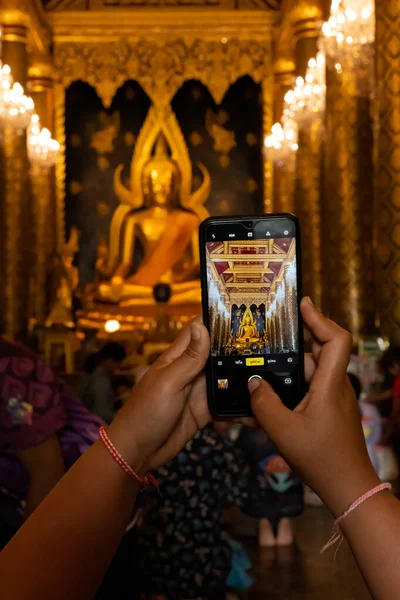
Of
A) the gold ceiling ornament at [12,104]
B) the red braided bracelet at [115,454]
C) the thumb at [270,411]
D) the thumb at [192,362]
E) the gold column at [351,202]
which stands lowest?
the red braided bracelet at [115,454]

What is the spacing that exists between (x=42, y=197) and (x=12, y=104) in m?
3.31

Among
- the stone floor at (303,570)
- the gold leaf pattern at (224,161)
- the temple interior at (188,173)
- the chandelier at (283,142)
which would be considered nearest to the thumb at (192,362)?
the stone floor at (303,570)

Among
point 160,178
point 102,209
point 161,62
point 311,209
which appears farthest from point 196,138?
point 311,209

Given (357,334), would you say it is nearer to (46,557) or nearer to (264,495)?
(264,495)

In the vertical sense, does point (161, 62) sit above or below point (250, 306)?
above

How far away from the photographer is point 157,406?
1.02m

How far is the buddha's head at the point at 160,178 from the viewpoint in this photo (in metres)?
12.5

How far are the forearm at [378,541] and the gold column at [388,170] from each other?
452 centimetres

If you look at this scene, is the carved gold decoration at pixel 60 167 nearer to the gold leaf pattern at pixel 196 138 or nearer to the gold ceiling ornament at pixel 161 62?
the gold ceiling ornament at pixel 161 62

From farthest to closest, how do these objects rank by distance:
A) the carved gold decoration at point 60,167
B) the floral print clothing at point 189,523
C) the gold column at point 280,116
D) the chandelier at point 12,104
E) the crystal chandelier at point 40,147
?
the carved gold decoration at point 60,167 < the gold column at point 280,116 < the crystal chandelier at point 40,147 < the chandelier at point 12,104 < the floral print clothing at point 189,523

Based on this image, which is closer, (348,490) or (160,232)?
(348,490)

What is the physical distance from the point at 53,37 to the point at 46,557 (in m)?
12.3

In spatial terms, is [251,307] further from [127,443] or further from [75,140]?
[75,140]

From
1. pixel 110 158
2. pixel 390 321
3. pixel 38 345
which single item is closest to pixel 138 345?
pixel 38 345
